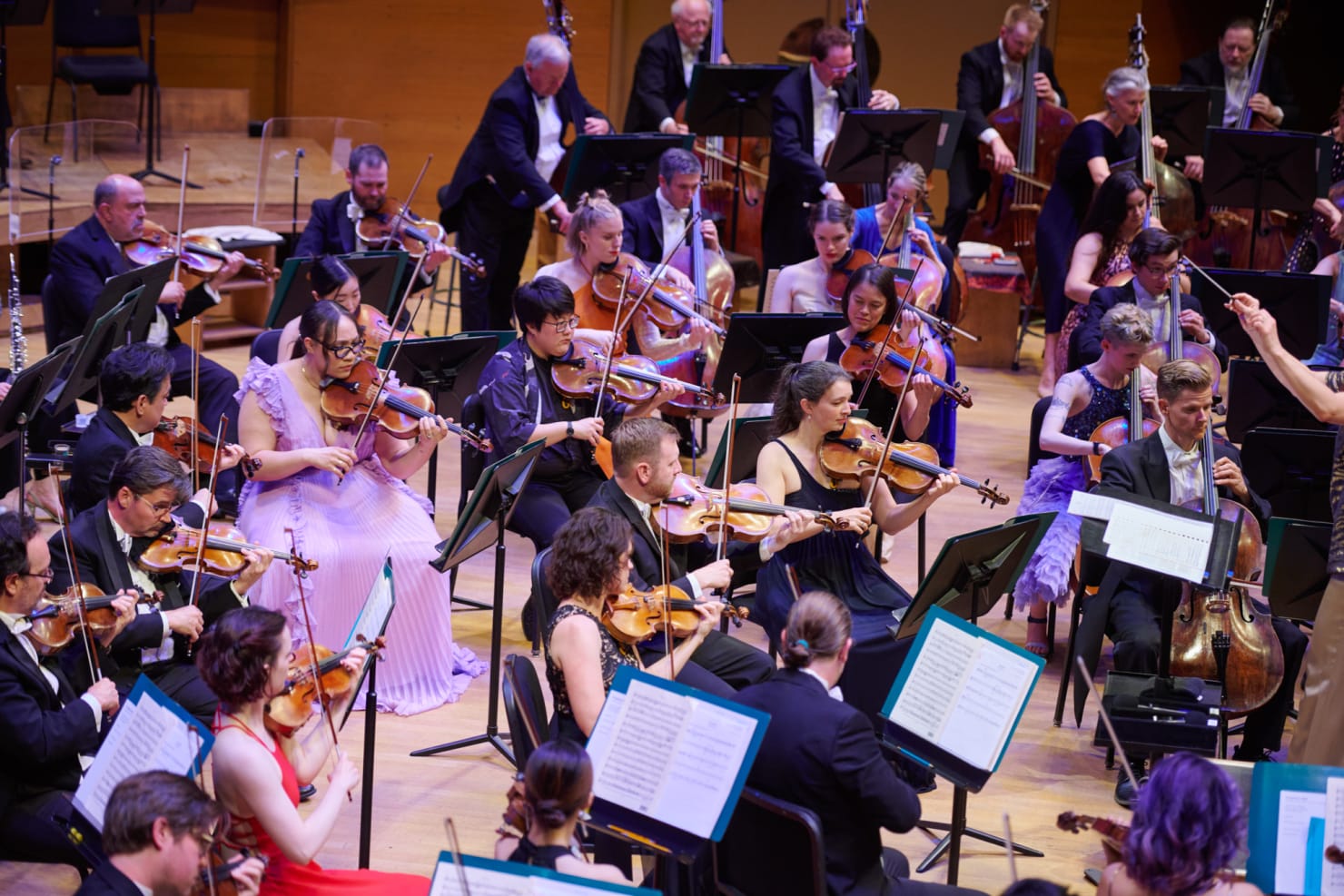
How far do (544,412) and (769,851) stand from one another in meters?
2.27

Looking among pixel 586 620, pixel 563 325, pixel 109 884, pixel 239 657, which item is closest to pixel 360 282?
pixel 563 325

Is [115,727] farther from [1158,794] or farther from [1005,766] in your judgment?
[1005,766]

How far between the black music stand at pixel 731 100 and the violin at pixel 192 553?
3859 millimetres

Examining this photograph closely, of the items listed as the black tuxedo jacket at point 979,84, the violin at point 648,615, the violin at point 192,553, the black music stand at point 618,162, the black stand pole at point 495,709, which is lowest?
the black stand pole at point 495,709

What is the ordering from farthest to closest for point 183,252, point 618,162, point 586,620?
point 618,162
point 183,252
point 586,620

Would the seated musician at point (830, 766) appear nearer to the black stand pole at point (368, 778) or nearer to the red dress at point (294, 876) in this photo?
the red dress at point (294, 876)

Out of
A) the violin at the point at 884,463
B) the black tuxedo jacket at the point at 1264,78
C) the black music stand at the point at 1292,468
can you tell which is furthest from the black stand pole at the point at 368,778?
the black tuxedo jacket at the point at 1264,78

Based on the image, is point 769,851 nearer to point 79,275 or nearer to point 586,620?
point 586,620

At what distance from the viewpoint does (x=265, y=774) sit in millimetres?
2830

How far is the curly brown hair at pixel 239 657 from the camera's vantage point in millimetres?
2908

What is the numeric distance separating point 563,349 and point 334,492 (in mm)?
888

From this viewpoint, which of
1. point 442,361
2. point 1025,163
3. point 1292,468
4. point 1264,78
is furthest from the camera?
point 1264,78

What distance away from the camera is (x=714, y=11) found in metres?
7.50

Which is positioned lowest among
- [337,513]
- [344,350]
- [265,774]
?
[337,513]
